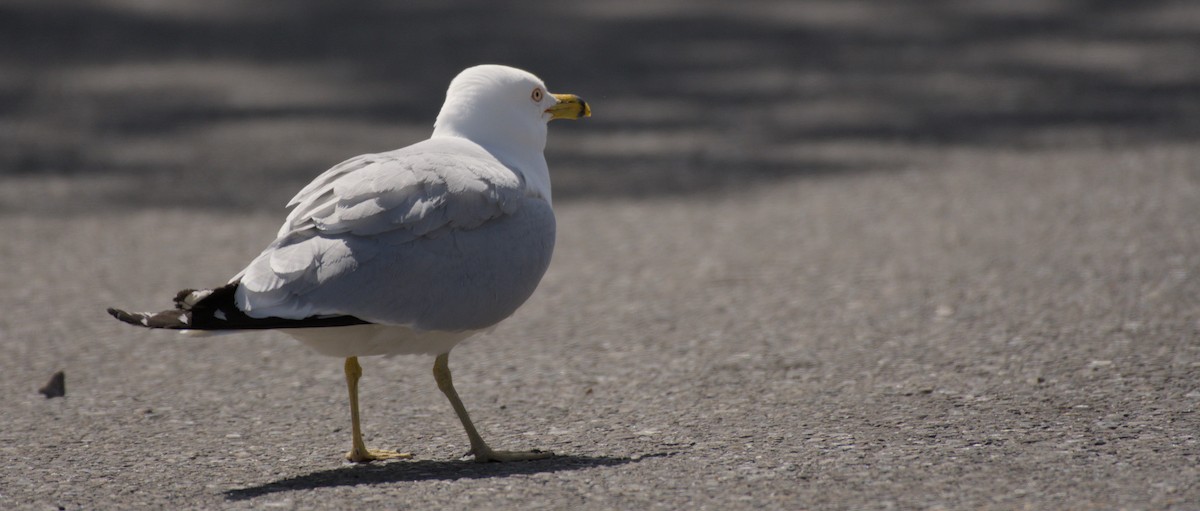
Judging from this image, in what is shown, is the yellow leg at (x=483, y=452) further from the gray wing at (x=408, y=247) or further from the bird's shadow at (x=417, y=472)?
the gray wing at (x=408, y=247)

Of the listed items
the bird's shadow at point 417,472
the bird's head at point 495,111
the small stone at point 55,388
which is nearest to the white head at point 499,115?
the bird's head at point 495,111

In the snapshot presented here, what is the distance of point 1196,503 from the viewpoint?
3.09 m

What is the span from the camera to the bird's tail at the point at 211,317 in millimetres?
3279

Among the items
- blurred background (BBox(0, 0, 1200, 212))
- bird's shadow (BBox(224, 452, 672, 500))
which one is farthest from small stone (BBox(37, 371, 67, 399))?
blurred background (BBox(0, 0, 1200, 212))

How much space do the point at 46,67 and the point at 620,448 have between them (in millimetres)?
9413

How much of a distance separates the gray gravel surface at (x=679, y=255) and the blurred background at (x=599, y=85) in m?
0.05

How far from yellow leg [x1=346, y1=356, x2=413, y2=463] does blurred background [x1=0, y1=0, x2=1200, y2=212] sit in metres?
4.33

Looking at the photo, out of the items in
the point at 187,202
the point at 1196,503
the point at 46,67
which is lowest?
the point at 1196,503

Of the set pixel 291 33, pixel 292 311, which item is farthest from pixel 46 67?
pixel 292 311

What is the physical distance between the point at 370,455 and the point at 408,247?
0.64m

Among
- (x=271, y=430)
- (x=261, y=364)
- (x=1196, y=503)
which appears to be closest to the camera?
(x=1196, y=503)

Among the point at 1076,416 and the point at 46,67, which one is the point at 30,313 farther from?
the point at 46,67

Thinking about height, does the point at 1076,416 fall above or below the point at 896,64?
below

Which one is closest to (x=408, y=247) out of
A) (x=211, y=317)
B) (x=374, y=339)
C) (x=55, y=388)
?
(x=374, y=339)
